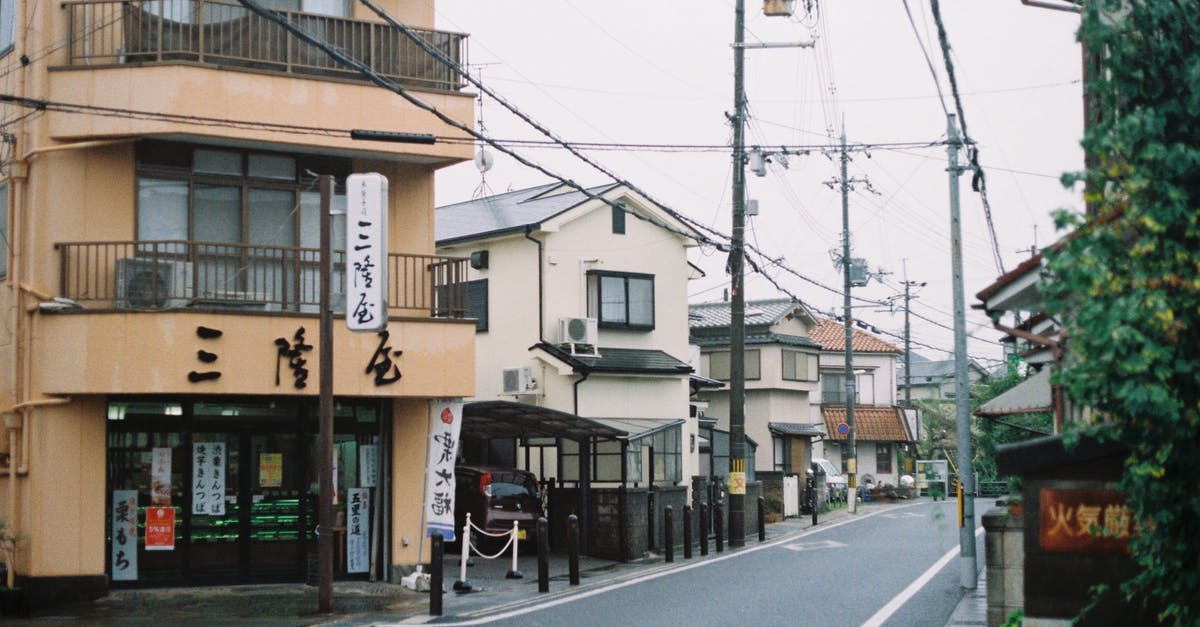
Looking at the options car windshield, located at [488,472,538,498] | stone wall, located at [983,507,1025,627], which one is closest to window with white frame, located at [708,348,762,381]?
car windshield, located at [488,472,538,498]

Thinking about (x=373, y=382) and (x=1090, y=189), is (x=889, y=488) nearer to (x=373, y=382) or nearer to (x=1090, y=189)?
(x=373, y=382)

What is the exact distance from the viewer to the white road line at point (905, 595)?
55.2 ft

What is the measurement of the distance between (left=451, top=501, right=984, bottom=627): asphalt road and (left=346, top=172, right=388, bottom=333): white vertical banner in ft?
14.8

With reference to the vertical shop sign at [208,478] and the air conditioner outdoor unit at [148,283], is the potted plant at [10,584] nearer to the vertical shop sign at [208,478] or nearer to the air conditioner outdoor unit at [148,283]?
the vertical shop sign at [208,478]

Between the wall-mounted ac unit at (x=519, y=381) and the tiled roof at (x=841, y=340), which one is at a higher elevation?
the tiled roof at (x=841, y=340)

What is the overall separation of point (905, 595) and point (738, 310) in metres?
11.7

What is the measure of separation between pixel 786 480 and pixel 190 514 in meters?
26.7

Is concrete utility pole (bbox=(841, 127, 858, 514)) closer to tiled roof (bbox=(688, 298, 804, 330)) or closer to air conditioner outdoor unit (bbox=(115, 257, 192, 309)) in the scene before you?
tiled roof (bbox=(688, 298, 804, 330))

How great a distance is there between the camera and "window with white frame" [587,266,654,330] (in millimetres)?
35562

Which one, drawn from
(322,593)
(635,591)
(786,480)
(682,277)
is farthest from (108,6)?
(786,480)

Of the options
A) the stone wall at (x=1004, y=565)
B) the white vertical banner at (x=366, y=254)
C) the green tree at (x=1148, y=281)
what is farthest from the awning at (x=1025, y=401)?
the green tree at (x=1148, y=281)

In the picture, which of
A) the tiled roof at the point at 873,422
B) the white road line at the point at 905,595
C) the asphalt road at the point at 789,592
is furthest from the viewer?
the tiled roof at the point at 873,422

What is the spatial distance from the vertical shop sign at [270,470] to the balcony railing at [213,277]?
92.9 inches

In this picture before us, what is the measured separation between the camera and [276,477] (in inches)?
809
